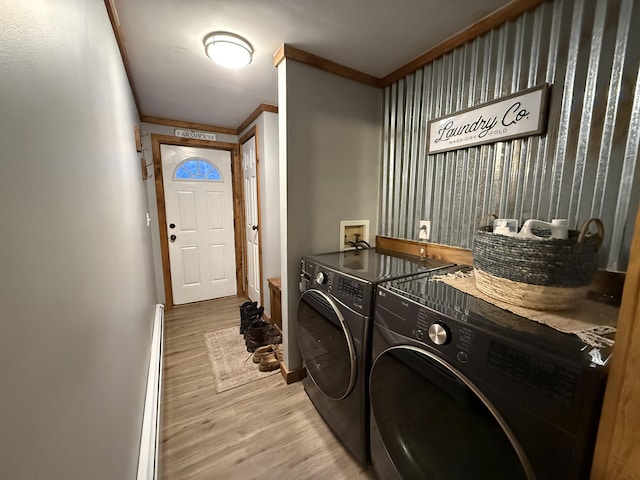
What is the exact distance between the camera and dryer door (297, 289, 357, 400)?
1.21 metres

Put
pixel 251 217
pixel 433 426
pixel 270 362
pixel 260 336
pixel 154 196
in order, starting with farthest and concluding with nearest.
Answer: pixel 251 217 < pixel 154 196 < pixel 260 336 < pixel 270 362 < pixel 433 426

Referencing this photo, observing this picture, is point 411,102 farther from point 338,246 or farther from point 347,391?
point 347,391

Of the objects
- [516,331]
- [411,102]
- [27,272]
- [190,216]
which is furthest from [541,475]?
[190,216]

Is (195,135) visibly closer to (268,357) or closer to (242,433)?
(268,357)

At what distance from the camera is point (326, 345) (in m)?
1.37

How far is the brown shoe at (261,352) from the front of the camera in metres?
2.09

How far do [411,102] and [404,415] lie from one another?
1764mm

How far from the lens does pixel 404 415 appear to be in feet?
3.08

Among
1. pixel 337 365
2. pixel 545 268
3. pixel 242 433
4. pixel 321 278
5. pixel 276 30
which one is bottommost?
pixel 242 433

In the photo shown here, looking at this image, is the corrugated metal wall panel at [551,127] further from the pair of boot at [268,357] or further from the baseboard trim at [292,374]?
the pair of boot at [268,357]

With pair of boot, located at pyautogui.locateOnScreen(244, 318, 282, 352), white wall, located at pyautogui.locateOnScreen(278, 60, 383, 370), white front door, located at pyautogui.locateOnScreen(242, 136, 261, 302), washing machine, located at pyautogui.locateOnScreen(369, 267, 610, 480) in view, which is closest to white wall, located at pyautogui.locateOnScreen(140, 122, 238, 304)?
white front door, located at pyautogui.locateOnScreen(242, 136, 261, 302)

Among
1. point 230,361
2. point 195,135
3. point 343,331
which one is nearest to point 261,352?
point 230,361

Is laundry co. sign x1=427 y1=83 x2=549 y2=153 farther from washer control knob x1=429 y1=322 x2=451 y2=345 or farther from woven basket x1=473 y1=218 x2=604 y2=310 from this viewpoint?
washer control knob x1=429 y1=322 x2=451 y2=345

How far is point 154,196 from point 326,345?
2707mm
